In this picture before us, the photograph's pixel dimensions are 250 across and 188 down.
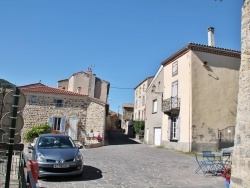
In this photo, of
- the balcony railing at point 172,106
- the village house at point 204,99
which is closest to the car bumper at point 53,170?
the village house at point 204,99

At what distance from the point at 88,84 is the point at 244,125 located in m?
31.8

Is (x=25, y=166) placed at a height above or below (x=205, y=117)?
below

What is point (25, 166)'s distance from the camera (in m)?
5.85

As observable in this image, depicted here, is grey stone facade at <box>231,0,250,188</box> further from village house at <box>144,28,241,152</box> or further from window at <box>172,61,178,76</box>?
window at <box>172,61,178,76</box>

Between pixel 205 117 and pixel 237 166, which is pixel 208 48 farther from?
pixel 237 166

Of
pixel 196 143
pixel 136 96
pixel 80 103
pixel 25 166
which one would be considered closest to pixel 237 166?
pixel 25 166

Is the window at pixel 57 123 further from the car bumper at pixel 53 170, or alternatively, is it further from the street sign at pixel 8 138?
the street sign at pixel 8 138

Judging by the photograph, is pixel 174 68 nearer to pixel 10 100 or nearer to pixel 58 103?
→ pixel 58 103

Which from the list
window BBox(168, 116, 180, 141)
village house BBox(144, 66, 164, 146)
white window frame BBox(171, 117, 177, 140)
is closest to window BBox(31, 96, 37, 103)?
village house BBox(144, 66, 164, 146)

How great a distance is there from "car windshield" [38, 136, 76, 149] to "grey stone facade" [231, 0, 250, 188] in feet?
21.2

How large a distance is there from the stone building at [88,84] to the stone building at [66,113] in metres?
10.4

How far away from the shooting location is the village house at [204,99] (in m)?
19.1

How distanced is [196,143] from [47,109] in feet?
43.2

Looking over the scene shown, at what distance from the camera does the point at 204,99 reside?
63.8 ft
